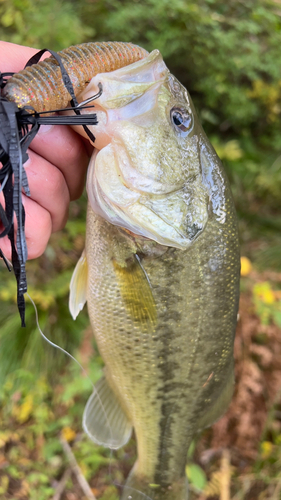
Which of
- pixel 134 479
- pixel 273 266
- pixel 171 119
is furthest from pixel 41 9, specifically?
pixel 134 479

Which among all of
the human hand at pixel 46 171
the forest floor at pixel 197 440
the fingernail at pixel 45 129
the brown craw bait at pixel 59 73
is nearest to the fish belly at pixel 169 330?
the human hand at pixel 46 171

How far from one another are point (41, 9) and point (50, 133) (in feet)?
6.17

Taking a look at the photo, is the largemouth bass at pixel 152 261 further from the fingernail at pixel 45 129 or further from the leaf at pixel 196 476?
the leaf at pixel 196 476

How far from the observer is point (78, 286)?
150cm

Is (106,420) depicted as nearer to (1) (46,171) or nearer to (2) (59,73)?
(1) (46,171)

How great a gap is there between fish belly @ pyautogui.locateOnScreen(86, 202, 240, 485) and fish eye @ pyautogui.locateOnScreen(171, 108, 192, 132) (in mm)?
386

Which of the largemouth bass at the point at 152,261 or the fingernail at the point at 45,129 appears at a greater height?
the fingernail at the point at 45,129

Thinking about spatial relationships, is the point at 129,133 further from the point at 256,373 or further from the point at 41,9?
the point at 256,373

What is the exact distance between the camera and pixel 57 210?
1422mm

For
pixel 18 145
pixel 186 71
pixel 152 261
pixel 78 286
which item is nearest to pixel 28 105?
pixel 18 145

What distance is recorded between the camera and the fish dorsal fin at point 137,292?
1316 mm

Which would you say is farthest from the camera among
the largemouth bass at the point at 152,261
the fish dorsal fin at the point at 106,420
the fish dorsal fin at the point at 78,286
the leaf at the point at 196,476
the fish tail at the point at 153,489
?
the leaf at the point at 196,476

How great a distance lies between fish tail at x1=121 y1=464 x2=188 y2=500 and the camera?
182 centimetres

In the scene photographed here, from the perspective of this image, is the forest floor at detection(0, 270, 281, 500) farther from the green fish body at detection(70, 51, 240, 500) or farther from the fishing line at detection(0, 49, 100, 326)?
the fishing line at detection(0, 49, 100, 326)
